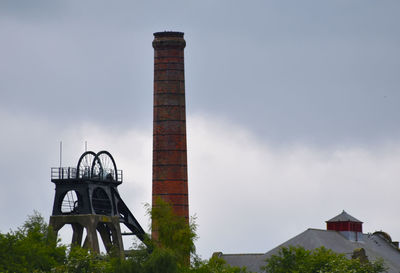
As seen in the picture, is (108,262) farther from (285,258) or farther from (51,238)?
(285,258)

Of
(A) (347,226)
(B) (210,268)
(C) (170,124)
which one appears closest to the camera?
(B) (210,268)

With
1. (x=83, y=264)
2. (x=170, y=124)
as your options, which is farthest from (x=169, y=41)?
(x=83, y=264)

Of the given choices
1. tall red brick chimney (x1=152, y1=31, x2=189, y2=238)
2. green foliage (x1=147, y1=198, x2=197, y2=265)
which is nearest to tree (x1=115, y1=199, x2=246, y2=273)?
green foliage (x1=147, y1=198, x2=197, y2=265)

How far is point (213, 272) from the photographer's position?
8394 cm

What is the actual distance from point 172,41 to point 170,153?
9.11 m

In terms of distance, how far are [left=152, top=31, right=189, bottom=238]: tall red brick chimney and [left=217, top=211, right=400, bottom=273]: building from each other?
22.0 ft

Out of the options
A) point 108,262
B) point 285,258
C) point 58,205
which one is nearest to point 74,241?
point 58,205

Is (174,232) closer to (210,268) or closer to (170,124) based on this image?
(210,268)

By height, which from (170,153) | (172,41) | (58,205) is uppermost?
(172,41)

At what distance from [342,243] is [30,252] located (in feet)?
106

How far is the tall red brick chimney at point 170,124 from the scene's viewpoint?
9894cm

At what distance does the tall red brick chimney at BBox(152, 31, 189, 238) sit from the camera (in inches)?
3895

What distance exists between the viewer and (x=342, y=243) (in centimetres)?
10069

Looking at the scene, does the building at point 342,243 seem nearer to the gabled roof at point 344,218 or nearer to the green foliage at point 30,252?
the gabled roof at point 344,218
